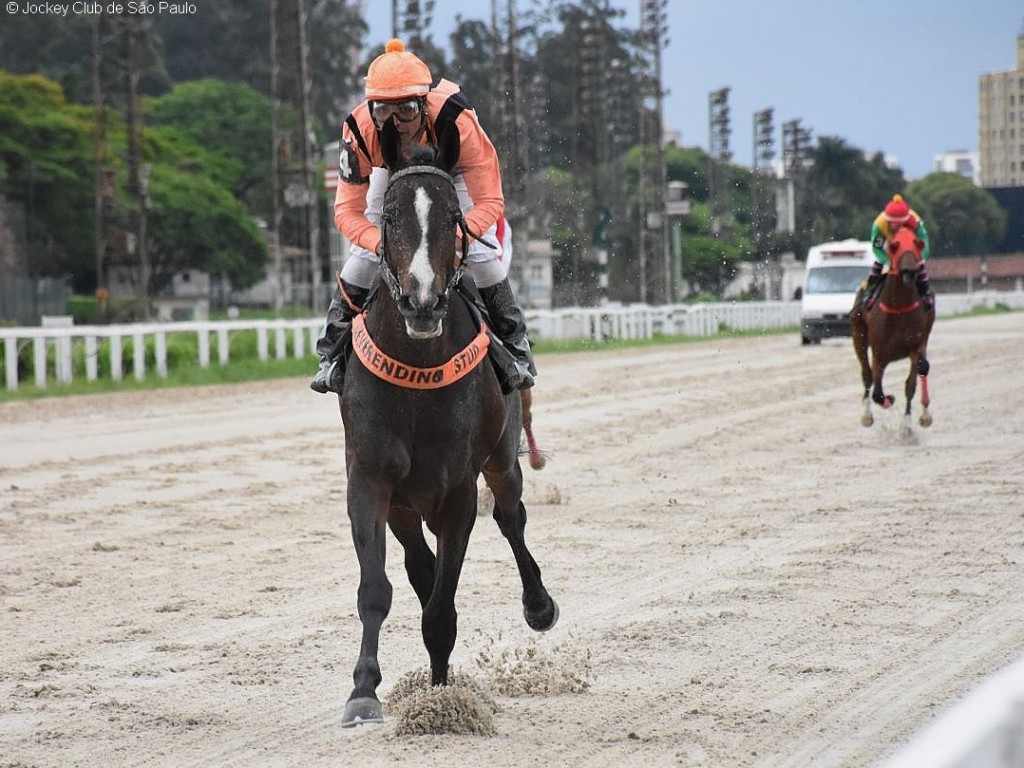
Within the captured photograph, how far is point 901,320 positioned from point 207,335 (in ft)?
42.1

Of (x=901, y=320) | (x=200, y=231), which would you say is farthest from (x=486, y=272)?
(x=200, y=231)

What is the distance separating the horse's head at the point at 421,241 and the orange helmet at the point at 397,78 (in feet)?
0.65

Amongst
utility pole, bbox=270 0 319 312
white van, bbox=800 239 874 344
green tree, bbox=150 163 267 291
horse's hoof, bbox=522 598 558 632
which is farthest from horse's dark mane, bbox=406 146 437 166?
green tree, bbox=150 163 267 291

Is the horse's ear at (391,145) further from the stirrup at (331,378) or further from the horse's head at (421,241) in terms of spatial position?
the stirrup at (331,378)

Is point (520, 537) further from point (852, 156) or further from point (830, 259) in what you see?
point (852, 156)

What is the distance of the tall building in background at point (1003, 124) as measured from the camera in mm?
143750

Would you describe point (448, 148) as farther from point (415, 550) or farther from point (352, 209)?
point (415, 550)

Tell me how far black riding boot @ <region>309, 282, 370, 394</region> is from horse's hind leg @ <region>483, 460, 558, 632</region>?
804 mm

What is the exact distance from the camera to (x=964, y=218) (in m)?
99.2

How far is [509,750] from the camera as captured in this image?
4.91 metres

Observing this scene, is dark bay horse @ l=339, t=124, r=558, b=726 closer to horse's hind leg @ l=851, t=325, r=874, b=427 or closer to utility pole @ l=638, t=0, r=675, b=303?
horse's hind leg @ l=851, t=325, r=874, b=427

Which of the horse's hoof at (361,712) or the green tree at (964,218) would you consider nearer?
the horse's hoof at (361,712)

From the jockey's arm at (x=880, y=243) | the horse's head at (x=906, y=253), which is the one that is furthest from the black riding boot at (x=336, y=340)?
the jockey's arm at (x=880, y=243)

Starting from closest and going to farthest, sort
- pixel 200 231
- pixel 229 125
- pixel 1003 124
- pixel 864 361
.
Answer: pixel 864 361, pixel 200 231, pixel 229 125, pixel 1003 124
